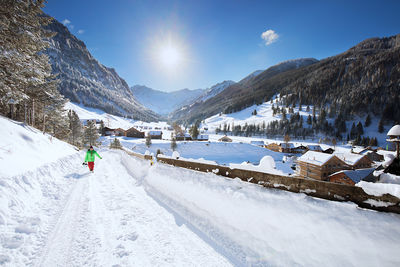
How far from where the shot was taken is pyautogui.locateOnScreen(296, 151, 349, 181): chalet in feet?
92.4

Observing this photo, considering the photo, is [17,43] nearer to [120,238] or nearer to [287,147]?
[120,238]

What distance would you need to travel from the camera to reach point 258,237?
372cm

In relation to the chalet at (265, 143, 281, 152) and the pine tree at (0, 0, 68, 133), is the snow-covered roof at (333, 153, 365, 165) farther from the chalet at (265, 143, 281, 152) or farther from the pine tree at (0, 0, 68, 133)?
the pine tree at (0, 0, 68, 133)

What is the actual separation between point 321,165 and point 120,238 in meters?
33.6

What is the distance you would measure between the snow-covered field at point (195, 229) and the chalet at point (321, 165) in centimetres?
3117

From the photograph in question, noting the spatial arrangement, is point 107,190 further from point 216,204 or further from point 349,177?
point 349,177

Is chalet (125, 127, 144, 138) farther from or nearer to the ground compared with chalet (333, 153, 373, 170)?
farther from the ground

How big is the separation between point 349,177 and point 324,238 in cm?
2287

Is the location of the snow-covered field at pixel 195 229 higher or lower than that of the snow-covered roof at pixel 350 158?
higher

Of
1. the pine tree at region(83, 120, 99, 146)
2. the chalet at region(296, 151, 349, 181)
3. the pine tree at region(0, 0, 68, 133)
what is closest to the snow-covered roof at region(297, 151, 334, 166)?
the chalet at region(296, 151, 349, 181)

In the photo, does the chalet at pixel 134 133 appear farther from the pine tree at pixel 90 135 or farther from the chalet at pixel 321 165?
the chalet at pixel 321 165

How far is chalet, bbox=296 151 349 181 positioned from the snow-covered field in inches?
1227

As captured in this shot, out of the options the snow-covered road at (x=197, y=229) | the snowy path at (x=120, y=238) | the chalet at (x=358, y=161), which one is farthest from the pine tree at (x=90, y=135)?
the chalet at (x=358, y=161)

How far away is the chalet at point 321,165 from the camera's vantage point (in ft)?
92.4
